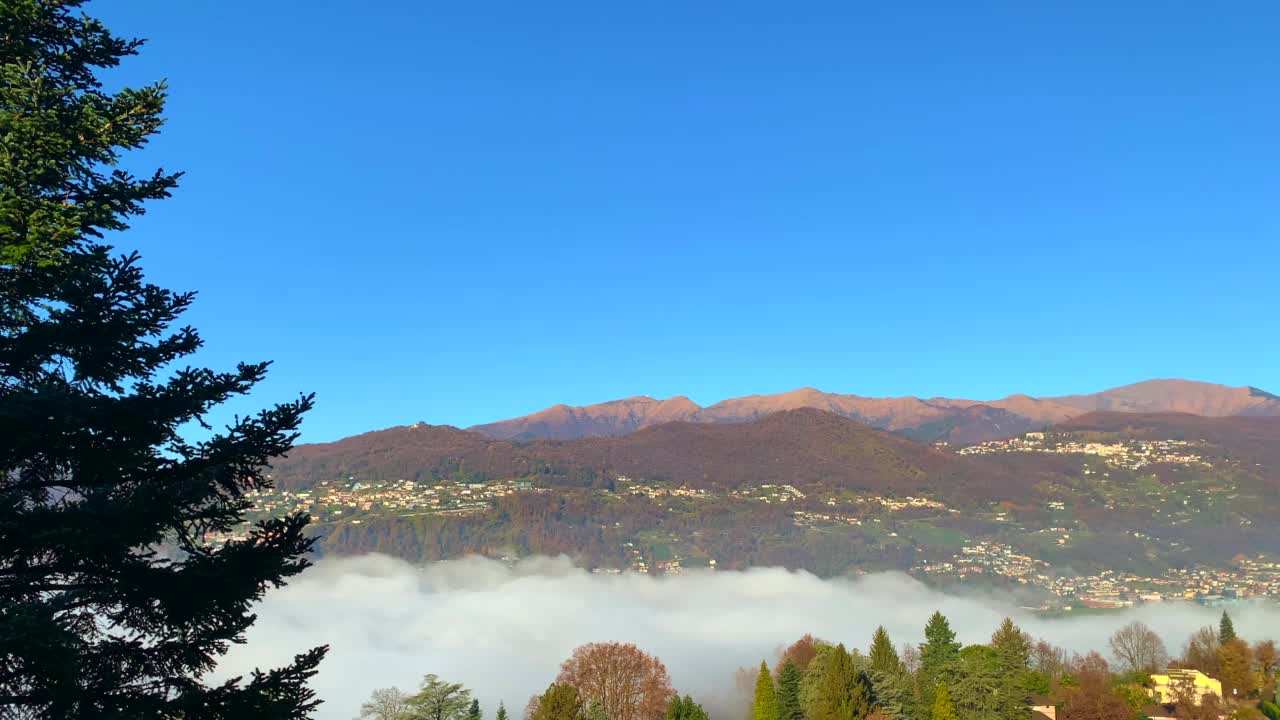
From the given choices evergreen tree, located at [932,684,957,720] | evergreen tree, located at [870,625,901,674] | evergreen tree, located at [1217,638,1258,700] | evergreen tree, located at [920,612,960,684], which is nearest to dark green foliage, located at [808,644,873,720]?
evergreen tree, located at [932,684,957,720]

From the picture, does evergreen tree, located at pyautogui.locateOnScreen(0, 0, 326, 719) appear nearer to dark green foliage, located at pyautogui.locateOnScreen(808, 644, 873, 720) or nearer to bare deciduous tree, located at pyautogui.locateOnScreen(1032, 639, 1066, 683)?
dark green foliage, located at pyautogui.locateOnScreen(808, 644, 873, 720)

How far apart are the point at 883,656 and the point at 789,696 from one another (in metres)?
8.08

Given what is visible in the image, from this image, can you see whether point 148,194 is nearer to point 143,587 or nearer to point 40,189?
point 40,189

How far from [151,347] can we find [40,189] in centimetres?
232

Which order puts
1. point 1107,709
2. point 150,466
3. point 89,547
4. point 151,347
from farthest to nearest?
1. point 1107,709
2. point 151,347
3. point 150,466
4. point 89,547

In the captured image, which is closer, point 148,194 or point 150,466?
point 150,466

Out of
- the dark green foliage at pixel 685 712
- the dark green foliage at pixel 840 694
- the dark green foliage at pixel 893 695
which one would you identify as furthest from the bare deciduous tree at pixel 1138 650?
the dark green foliage at pixel 685 712

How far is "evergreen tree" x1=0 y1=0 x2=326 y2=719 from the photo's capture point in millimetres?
9531

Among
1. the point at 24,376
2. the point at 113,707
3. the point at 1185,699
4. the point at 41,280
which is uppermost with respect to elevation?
the point at 41,280

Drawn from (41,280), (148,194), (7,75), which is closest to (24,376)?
(41,280)

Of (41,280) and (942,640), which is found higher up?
(41,280)

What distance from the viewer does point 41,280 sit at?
10336 mm

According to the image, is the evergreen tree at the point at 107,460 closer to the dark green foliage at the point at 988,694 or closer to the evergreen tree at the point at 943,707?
the evergreen tree at the point at 943,707

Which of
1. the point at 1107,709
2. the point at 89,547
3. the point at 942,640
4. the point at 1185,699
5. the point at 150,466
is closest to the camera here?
the point at 89,547
